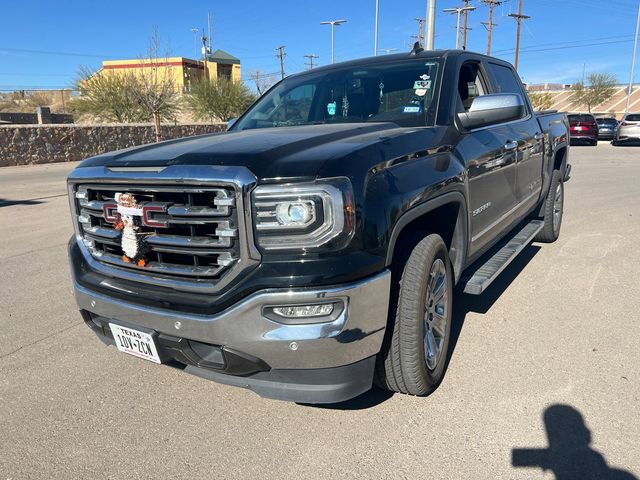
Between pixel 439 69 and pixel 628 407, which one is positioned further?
pixel 439 69

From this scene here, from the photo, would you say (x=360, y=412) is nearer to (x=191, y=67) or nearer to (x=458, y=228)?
(x=458, y=228)

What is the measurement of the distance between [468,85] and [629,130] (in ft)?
83.0

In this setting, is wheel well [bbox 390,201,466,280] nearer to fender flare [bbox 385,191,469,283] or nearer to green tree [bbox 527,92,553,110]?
fender flare [bbox 385,191,469,283]

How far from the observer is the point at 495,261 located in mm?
4039

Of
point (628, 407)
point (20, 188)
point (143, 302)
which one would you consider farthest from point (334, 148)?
point (20, 188)

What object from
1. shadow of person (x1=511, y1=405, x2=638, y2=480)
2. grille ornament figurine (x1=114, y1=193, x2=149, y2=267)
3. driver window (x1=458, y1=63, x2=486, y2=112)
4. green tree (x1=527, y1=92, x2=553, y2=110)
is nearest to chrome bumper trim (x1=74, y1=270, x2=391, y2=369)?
grille ornament figurine (x1=114, y1=193, x2=149, y2=267)

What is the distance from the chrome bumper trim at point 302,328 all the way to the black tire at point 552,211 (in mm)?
4396

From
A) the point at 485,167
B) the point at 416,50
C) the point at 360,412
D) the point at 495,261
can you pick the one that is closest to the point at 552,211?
the point at 495,261

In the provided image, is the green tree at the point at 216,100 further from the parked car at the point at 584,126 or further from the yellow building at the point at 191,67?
the parked car at the point at 584,126

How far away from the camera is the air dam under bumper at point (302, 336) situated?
7.19 ft

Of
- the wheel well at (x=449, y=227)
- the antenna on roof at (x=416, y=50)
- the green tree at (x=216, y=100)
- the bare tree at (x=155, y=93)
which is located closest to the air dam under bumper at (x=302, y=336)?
the wheel well at (x=449, y=227)

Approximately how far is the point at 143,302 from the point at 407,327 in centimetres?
130

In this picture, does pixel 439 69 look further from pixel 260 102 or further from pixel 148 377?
pixel 148 377

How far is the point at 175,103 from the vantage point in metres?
32.1
